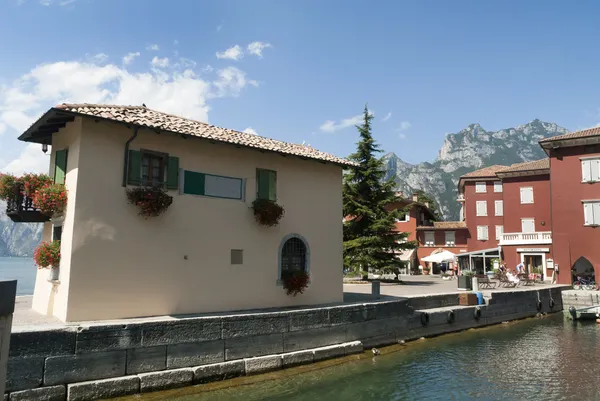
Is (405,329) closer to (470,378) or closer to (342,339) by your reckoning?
(342,339)

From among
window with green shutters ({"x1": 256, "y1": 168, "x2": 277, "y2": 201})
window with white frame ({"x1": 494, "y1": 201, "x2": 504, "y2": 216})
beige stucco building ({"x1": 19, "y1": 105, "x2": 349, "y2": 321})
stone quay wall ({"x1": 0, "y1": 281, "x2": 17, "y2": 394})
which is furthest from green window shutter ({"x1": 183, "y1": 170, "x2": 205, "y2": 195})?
window with white frame ({"x1": 494, "y1": 201, "x2": 504, "y2": 216})

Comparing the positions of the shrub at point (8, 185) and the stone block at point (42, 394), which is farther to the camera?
the shrub at point (8, 185)

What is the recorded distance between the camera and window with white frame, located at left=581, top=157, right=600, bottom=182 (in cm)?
2878

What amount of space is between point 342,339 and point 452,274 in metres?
31.5

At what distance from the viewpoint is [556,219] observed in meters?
29.9

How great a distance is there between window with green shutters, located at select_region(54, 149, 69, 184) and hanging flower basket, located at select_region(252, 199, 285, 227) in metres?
5.71

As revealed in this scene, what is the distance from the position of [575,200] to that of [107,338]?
30.9 metres

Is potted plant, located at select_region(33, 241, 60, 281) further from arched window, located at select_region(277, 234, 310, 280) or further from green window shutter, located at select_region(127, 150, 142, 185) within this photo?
arched window, located at select_region(277, 234, 310, 280)

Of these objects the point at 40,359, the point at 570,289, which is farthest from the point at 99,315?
the point at 570,289

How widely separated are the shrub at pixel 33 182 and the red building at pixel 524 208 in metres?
34.2

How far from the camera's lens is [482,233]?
45.8 m

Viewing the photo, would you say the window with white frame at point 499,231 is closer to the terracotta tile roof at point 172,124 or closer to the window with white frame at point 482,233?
the window with white frame at point 482,233

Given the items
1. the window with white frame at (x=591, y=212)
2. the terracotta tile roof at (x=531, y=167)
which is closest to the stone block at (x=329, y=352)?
the window with white frame at (x=591, y=212)

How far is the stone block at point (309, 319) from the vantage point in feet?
41.6
